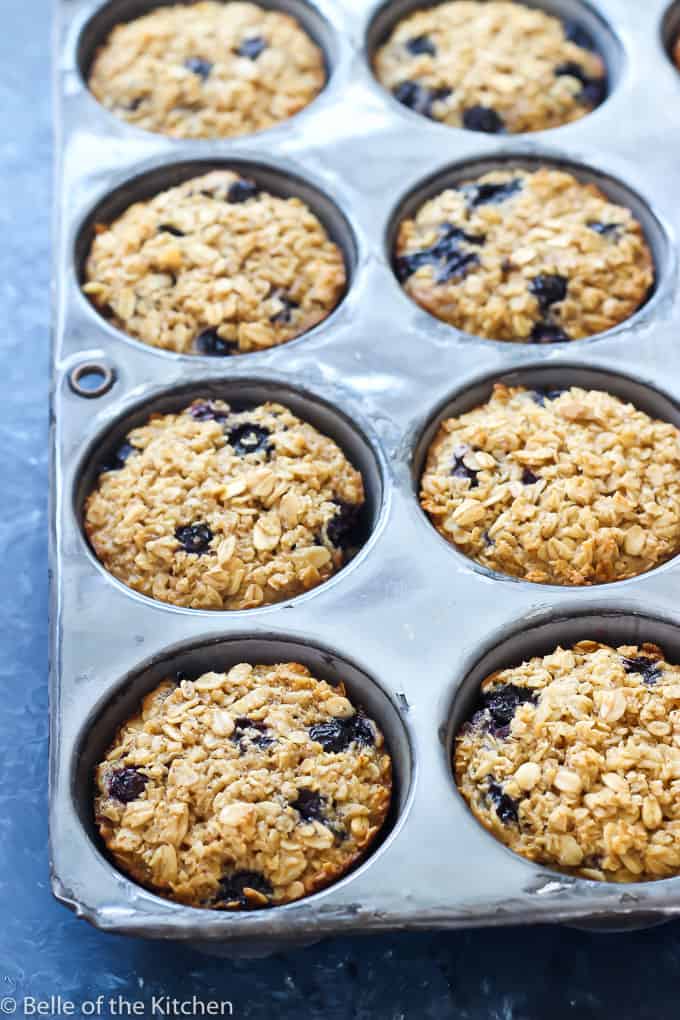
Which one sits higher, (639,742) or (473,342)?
(473,342)

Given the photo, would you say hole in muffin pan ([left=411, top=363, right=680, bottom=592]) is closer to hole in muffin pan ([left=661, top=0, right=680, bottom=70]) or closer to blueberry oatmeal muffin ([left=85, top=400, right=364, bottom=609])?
blueberry oatmeal muffin ([left=85, top=400, right=364, bottom=609])

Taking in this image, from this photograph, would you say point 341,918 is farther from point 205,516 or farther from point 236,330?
point 236,330

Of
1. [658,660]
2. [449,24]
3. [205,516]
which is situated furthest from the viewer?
[449,24]

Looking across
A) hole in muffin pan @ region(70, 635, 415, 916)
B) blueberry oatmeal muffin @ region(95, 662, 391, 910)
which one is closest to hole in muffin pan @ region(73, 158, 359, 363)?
hole in muffin pan @ region(70, 635, 415, 916)

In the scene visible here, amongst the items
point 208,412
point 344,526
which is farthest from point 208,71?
point 344,526

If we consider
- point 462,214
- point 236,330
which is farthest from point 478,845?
point 462,214

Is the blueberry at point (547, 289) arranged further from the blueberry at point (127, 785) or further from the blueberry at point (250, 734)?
the blueberry at point (127, 785)

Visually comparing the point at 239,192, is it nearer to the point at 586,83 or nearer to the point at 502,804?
the point at 586,83
